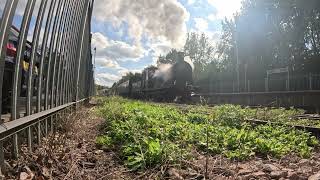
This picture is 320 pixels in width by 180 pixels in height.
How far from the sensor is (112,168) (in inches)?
161

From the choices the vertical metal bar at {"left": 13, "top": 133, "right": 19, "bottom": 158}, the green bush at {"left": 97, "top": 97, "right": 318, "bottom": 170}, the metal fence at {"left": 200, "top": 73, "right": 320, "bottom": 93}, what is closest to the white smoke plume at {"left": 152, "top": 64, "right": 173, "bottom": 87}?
the metal fence at {"left": 200, "top": 73, "right": 320, "bottom": 93}

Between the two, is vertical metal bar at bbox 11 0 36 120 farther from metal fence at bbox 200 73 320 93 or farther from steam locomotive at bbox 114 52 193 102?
steam locomotive at bbox 114 52 193 102

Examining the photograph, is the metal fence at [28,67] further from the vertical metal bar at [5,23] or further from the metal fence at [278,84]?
the metal fence at [278,84]

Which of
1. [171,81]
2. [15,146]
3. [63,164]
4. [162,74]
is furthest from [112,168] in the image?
[162,74]

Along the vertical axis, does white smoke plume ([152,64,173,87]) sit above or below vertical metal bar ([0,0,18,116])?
above

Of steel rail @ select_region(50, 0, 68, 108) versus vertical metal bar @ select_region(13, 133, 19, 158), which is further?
steel rail @ select_region(50, 0, 68, 108)

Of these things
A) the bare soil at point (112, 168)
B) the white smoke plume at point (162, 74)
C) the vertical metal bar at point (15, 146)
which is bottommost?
the bare soil at point (112, 168)

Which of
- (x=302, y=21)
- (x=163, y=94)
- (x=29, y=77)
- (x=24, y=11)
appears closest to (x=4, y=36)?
(x=24, y=11)

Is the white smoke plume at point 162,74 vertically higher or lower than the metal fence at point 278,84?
higher

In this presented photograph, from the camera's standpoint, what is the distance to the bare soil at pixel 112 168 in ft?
11.3

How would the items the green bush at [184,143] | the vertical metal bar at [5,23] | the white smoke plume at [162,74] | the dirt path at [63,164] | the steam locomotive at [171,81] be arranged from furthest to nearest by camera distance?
the white smoke plume at [162,74], the steam locomotive at [171,81], the green bush at [184,143], the dirt path at [63,164], the vertical metal bar at [5,23]

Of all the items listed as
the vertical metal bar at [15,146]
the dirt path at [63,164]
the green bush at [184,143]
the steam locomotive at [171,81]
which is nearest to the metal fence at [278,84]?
the steam locomotive at [171,81]

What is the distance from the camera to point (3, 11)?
9.50 ft

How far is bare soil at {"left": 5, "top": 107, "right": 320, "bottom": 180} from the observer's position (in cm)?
343
